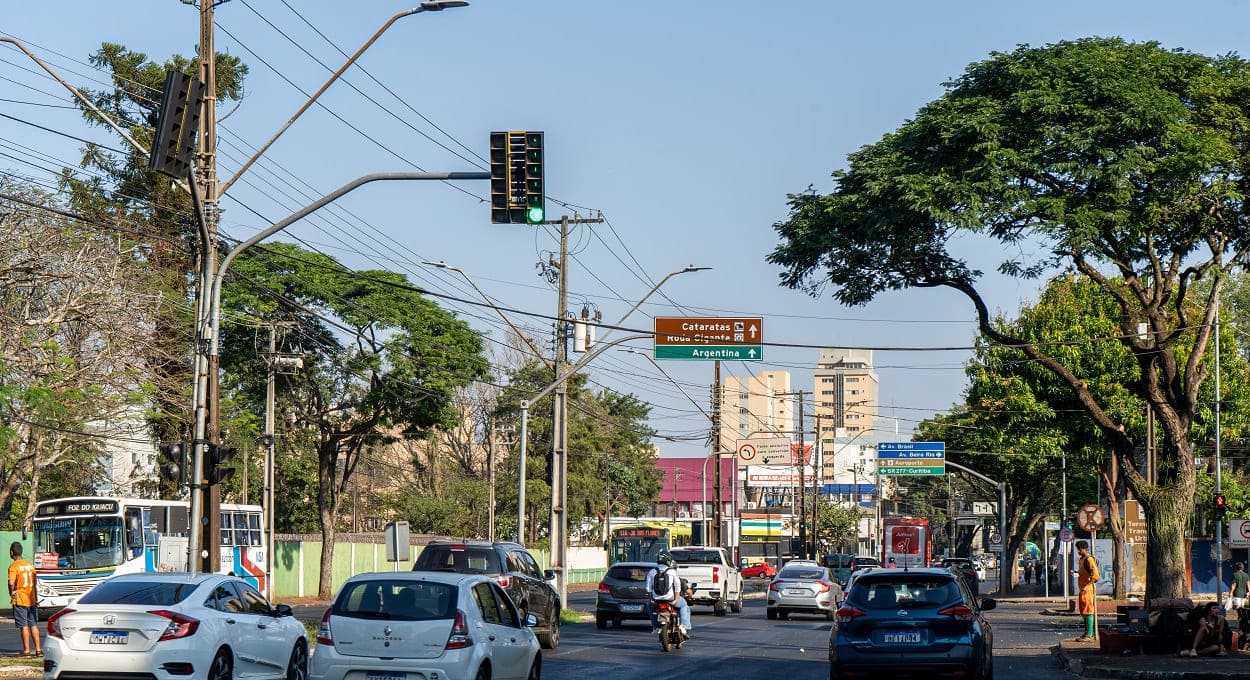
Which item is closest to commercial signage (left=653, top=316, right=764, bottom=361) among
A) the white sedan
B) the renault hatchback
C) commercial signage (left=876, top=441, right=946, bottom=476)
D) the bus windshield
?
the bus windshield

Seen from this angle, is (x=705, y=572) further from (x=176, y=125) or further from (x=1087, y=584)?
(x=176, y=125)

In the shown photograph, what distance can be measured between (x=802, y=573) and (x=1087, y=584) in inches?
521

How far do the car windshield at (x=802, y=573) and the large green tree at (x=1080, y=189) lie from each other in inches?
450

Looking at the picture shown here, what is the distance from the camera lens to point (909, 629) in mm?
16953

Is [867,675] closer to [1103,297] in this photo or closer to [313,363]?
[313,363]

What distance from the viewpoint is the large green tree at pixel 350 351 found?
46.7 meters

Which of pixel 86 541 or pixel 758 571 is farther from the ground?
pixel 86 541

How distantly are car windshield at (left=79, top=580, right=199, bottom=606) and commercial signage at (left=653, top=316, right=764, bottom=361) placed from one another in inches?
907

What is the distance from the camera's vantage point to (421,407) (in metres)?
49.1

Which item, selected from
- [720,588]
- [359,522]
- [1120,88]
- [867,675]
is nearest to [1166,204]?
[1120,88]

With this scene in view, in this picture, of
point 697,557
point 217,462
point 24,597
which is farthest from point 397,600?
point 697,557

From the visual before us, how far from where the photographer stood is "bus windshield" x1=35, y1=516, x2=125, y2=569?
36.8 meters

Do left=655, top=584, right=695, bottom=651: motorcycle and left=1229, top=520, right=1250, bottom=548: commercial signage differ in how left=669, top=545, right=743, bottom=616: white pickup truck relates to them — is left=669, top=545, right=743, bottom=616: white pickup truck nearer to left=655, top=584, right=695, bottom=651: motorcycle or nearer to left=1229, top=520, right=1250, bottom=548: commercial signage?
left=1229, top=520, right=1250, bottom=548: commercial signage

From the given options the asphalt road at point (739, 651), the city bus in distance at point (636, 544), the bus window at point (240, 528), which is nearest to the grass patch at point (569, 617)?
the asphalt road at point (739, 651)
